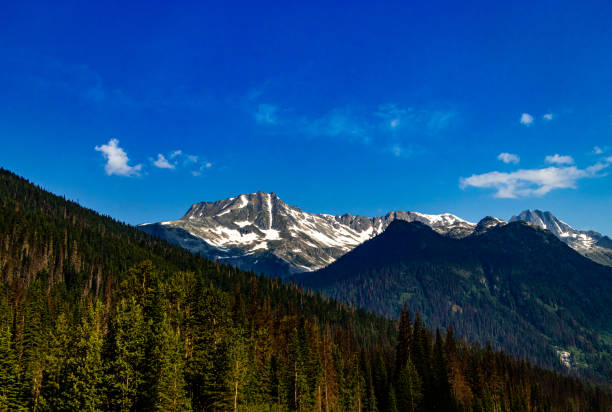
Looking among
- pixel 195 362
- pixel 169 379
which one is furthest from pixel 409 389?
pixel 169 379

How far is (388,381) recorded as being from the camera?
4606 inches

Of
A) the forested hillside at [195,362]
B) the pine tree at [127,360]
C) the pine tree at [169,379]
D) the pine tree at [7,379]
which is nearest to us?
the pine tree at [127,360]

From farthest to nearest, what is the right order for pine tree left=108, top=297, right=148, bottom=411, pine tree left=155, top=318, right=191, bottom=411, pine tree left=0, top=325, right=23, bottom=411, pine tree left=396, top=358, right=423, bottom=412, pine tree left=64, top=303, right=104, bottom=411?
pine tree left=396, top=358, right=423, bottom=412, pine tree left=0, top=325, right=23, bottom=411, pine tree left=155, top=318, right=191, bottom=411, pine tree left=108, top=297, right=148, bottom=411, pine tree left=64, top=303, right=104, bottom=411

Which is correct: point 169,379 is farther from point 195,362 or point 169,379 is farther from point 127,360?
point 195,362

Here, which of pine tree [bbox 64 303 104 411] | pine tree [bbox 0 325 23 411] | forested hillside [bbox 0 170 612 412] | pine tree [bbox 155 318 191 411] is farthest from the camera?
pine tree [bbox 0 325 23 411]

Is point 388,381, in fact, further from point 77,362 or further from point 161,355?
point 77,362

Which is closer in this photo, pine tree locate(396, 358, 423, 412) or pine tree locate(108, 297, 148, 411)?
pine tree locate(108, 297, 148, 411)

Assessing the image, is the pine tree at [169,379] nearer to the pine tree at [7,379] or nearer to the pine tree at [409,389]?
the pine tree at [7,379]

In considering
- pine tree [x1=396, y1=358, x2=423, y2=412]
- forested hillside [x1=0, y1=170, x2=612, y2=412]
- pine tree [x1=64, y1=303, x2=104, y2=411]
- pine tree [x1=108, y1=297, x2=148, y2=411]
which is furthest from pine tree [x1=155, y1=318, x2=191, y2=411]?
pine tree [x1=396, y1=358, x2=423, y2=412]

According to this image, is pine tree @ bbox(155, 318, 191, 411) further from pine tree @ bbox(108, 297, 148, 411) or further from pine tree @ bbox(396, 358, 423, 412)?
pine tree @ bbox(396, 358, 423, 412)

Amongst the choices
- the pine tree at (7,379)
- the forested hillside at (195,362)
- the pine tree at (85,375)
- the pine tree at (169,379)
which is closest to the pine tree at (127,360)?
the forested hillside at (195,362)

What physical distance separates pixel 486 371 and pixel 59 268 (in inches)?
6238

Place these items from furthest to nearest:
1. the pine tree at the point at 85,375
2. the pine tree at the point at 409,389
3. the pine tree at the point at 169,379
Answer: the pine tree at the point at 409,389
the pine tree at the point at 169,379
the pine tree at the point at 85,375

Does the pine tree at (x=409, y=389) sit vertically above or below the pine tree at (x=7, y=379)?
below
